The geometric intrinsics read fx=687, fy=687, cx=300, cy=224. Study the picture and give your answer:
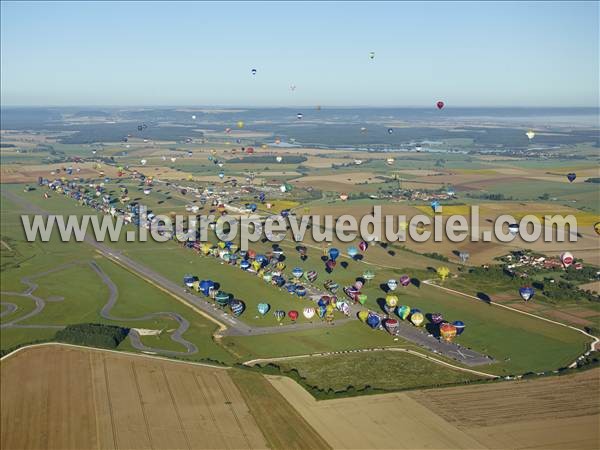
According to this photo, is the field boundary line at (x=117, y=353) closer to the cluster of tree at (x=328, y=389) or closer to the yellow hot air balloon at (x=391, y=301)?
the cluster of tree at (x=328, y=389)

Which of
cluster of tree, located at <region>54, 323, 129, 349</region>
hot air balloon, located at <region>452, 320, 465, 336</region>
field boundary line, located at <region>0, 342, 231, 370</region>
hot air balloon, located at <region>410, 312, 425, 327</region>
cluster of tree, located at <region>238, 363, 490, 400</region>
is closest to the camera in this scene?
cluster of tree, located at <region>238, 363, 490, 400</region>

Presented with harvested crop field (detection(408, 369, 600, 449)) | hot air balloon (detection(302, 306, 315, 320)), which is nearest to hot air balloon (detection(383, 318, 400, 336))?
hot air balloon (detection(302, 306, 315, 320))

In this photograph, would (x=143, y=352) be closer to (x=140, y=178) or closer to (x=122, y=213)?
(x=122, y=213)

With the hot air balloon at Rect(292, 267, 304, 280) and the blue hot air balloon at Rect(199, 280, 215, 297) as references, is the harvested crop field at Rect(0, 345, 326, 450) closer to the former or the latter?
the blue hot air balloon at Rect(199, 280, 215, 297)

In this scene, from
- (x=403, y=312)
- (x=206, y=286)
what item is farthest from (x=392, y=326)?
(x=206, y=286)

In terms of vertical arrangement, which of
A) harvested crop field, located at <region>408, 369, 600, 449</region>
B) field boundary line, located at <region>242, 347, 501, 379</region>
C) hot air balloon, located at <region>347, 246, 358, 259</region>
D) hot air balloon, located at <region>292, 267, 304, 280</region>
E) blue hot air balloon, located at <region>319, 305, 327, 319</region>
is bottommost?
field boundary line, located at <region>242, 347, 501, 379</region>

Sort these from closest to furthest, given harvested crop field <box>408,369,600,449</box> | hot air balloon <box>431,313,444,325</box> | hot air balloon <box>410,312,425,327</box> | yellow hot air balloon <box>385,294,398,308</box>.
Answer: harvested crop field <box>408,369,600,449</box> → hot air balloon <box>410,312,425,327</box> → hot air balloon <box>431,313,444,325</box> → yellow hot air balloon <box>385,294,398,308</box>

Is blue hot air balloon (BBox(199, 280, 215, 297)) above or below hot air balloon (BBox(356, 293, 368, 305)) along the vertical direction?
above
